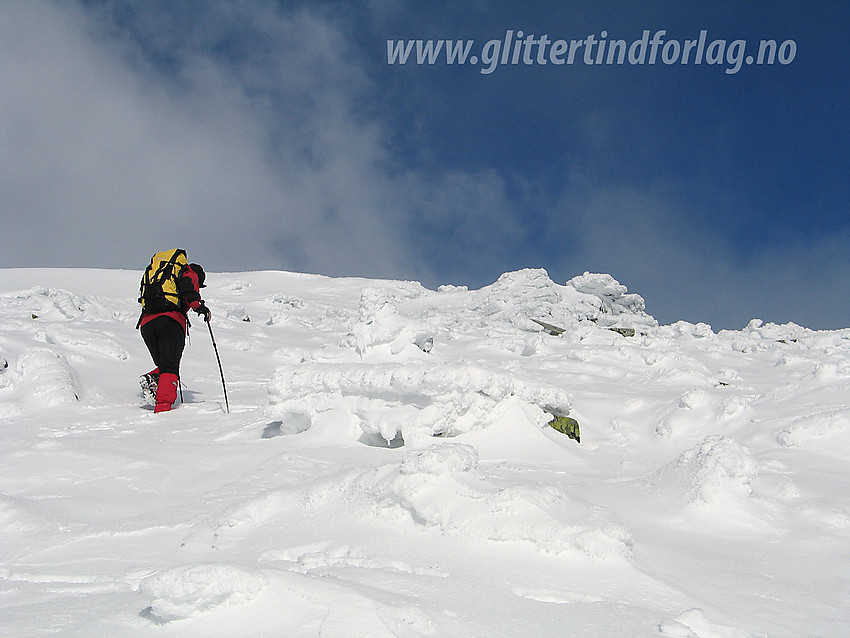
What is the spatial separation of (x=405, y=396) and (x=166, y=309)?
3.27 meters

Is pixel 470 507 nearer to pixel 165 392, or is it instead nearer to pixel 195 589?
pixel 195 589

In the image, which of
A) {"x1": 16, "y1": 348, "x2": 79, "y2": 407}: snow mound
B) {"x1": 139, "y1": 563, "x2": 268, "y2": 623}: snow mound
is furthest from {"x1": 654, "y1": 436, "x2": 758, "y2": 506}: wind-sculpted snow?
{"x1": 16, "y1": 348, "x2": 79, "y2": 407}: snow mound

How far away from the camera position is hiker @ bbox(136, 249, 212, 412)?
6.09 meters

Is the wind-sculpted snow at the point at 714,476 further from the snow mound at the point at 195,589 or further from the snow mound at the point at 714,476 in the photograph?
the snow mound at the point at 195,589

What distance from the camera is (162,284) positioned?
6.27 m

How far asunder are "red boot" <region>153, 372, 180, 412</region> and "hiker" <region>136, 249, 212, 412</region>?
0.08m

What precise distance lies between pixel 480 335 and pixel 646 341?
148 inches

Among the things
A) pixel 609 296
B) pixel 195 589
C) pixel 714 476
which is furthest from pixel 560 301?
pixel 195 589

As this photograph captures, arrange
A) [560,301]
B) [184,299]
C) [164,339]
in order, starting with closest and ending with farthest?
[164,339]
[184,299]
[560,301]

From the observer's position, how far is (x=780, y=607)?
200 centimetres

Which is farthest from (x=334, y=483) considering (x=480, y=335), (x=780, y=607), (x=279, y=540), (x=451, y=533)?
(x=480, y=335)

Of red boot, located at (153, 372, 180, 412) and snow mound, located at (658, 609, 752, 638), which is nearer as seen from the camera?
snow mound, located at (658, 609, 752, 638)

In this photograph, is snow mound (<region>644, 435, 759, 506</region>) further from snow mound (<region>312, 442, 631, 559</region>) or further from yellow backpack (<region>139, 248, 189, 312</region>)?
yellow backpack (<region>139, 248, 189, 312</region>)

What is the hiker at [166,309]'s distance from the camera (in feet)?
20.0
